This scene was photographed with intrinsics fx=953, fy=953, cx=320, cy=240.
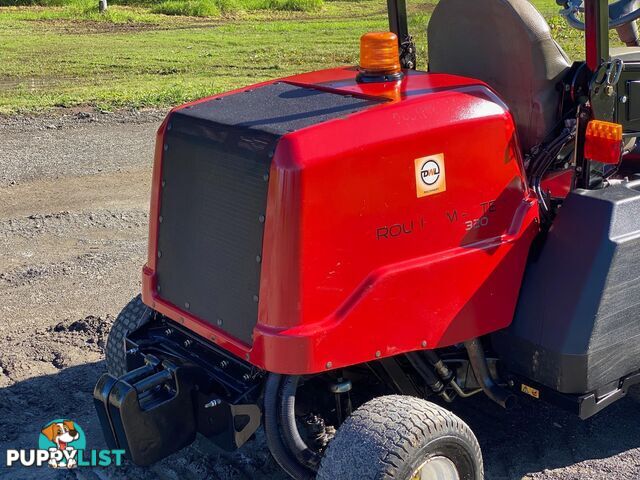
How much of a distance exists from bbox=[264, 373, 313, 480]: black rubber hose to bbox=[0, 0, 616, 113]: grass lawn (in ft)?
17.3

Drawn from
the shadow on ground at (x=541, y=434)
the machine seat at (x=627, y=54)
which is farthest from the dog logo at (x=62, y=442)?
the machine seat at (x=627, y=54)

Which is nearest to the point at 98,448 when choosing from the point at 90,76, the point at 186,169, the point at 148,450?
the point at 148,450

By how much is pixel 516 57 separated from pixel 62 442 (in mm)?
2346

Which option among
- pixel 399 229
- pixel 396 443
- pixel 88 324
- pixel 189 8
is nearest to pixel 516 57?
pixel 399 229

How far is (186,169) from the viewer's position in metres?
3.27

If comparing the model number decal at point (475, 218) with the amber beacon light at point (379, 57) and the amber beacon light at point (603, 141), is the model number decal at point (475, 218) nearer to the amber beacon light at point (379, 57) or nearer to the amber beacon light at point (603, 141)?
the amber beacon light at point (603, 141)

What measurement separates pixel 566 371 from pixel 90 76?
10035 mm

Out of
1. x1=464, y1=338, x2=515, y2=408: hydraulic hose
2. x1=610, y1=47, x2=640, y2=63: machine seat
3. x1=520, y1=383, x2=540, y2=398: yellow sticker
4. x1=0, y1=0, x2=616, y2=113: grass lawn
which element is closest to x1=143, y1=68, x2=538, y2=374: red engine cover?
x1=464, y1=338, x2=515, y2=408: hydraulic hose

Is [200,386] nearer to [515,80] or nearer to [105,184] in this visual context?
[515,80]

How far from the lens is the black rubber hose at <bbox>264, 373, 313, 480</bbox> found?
3.10m

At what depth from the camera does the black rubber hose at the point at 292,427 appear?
121 inches

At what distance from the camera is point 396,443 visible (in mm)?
2920

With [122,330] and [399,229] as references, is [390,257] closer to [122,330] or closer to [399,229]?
[399,229]

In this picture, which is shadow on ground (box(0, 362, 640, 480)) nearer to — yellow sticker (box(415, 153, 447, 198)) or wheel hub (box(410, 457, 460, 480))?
wheel hub (box(410, 457, 460, 480))
